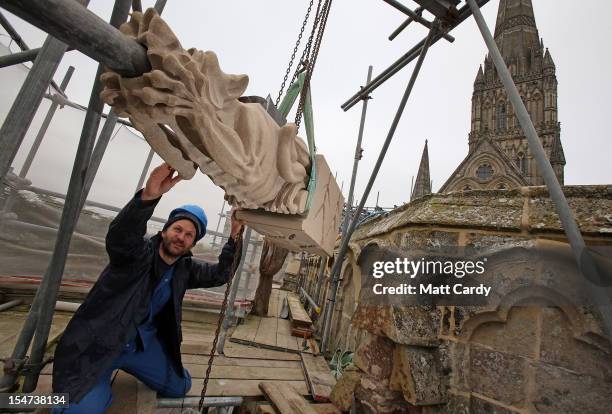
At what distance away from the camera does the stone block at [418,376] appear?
157cm

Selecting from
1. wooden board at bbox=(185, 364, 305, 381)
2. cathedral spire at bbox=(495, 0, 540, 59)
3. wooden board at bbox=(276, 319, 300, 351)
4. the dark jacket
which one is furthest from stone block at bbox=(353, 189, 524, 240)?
cathedral spire at bbox=(495, 0, 540, 59)

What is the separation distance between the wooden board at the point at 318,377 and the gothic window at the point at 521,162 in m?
26.2

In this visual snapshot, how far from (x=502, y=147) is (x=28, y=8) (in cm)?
3024

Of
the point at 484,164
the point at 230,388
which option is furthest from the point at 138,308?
the point at 484,164

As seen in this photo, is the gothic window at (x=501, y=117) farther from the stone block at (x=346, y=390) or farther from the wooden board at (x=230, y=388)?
the wooden board at (x=230, y=388)

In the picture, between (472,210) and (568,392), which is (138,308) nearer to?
(472,210)

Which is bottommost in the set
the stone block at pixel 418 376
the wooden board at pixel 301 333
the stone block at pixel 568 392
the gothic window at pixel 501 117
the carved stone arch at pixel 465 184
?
the wooden board at pixel 301 333

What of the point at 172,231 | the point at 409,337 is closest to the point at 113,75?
the point at 172,231

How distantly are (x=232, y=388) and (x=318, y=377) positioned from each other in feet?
2.90

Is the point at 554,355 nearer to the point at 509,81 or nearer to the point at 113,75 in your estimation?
the point at 509,81

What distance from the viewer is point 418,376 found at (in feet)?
5.27

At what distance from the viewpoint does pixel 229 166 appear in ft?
2.93

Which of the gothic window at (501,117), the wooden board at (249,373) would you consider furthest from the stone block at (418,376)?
the gothic window at (501,117)

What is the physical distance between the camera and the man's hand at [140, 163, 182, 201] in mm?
1120
